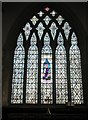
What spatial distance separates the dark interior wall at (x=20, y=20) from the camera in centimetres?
962

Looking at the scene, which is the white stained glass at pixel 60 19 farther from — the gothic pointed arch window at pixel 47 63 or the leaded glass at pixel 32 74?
the leaded glass at pixel 32 74

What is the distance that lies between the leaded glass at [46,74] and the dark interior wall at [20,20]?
3.61 feet

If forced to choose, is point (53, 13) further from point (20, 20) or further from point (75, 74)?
point (75, 74)

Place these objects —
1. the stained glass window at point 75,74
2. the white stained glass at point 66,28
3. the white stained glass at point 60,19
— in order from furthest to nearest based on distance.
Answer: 1. the white stained glass at point 60,19
2. the white stained glass at point 66,28
3. the stained glass window at point 75,74

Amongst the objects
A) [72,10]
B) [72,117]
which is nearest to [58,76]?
[72,117]

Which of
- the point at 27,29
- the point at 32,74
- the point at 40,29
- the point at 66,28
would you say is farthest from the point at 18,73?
the point at 66,28

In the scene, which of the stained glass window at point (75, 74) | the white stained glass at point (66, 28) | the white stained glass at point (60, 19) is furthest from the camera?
the white stained glass at point (60, 19)

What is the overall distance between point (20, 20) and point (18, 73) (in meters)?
1.98

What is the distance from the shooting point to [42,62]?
9.98m

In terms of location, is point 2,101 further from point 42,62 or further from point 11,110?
point 42,62

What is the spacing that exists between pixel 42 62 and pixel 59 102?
1615 millimetres

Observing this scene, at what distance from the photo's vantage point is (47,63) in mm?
9938

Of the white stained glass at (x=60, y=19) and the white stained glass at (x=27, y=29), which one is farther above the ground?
the white stained glass at (x=60, y=19)

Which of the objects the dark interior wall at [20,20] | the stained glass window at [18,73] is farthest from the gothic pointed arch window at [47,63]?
the dark interior wall at [20,20]
